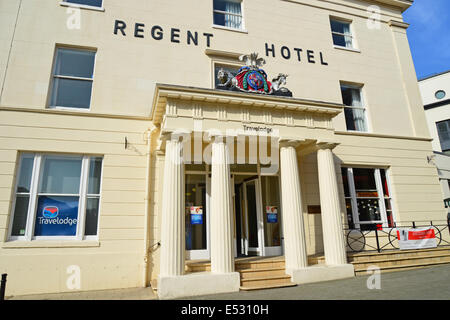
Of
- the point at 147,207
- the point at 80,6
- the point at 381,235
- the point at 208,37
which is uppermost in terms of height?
the point at 80,6

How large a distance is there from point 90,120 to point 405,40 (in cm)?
1429

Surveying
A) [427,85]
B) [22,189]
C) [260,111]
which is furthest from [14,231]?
[427,85]

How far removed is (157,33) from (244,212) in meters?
6.95

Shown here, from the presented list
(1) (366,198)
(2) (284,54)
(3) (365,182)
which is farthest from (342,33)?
(1) (366,198)

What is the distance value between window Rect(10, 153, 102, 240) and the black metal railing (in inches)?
325

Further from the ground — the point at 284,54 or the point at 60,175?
the point at 284,54

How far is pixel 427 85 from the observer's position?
2825 cm

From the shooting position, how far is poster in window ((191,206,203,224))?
880 centimetres

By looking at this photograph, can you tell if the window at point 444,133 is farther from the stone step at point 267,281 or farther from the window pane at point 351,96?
the stone step at point 267,281

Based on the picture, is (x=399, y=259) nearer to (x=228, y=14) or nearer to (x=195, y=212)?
(x=195, y=212)

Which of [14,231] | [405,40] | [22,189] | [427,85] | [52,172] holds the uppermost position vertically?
[427,85]

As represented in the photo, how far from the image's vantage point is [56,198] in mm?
7840

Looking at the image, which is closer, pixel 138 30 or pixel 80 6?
pixel 80 6
